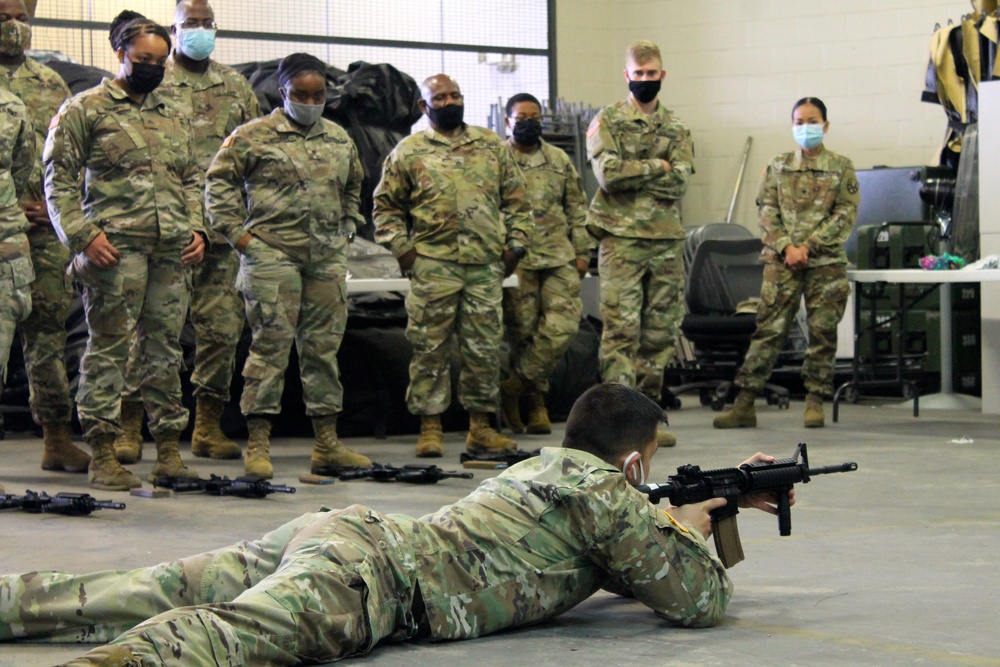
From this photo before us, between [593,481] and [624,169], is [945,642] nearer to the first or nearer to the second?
[593,481]

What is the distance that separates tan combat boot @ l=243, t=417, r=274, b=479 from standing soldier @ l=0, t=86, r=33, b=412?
102 centimetres

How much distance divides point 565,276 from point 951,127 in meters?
3.70

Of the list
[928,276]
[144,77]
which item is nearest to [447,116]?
[144,77]

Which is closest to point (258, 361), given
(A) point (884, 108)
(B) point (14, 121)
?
(B) point (14, 121)

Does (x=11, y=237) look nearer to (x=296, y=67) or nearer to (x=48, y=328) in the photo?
(x=48, y=328)

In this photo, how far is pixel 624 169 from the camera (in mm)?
6656

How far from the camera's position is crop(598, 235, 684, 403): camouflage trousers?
6.71 metres

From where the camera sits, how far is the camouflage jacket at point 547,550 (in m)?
2.68

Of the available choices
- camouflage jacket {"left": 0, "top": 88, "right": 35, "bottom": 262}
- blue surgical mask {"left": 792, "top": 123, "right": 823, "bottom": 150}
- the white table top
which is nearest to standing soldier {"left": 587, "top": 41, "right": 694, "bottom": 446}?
blue surgical mask {"left": 792, "top": 123, "right": 823, "bottom": 150}

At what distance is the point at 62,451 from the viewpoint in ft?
18.7

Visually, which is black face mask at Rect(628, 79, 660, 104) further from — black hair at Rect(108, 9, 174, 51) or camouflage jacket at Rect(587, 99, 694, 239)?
black hair at Rect(108, 9, 174, 51)

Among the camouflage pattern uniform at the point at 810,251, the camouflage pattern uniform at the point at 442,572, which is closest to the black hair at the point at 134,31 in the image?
the camouflage pattern uniform at the point at 442,572

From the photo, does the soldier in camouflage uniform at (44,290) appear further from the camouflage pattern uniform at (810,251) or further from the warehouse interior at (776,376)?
the camouflage pattern uniform at (810,251)

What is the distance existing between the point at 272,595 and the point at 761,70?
972cm
